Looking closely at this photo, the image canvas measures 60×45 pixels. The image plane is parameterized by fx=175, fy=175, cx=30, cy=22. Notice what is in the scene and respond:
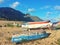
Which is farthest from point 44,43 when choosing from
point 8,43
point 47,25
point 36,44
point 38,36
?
point 47,25

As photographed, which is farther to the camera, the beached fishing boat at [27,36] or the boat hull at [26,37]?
the beached fishing boat at [27,36]

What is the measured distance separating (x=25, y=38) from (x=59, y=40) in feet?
14.6

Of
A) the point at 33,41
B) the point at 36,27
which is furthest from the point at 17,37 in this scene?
the point at 36,27

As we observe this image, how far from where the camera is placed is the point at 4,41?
2067 centimetres

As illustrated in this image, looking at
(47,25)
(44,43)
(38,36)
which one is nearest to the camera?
(44,43)

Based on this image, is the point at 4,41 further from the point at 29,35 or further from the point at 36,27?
the point at 36,27

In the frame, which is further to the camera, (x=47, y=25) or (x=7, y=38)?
(x=47, y=25)

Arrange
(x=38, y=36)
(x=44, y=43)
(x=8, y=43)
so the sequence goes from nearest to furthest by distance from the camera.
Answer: (x=8, y=43)
(x=44, y=43)
(x=38, y=36)

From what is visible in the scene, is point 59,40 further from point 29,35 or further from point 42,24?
point 42,24

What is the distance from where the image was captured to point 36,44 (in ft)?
68.9

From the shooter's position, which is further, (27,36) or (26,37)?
(27,36)

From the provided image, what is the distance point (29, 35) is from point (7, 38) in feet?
9.61

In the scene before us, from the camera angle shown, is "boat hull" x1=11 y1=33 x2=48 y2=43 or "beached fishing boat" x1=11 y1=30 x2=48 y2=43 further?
"beached fishing boat" x1=11 y1=30 x2=48 y2=43

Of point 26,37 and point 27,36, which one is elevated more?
point 27,36
